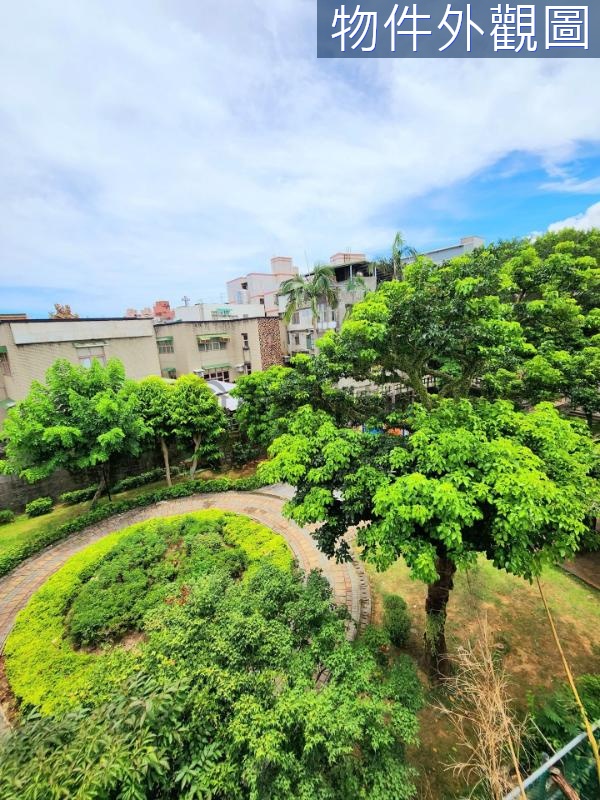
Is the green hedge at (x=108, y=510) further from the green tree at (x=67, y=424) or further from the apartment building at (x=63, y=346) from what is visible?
the apartment building at (x=63, y=346)

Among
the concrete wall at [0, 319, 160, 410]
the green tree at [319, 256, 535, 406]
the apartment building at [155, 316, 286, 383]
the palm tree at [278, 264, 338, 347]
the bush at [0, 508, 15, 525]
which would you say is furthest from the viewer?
the apartment building at [155, 316, 286, 383]

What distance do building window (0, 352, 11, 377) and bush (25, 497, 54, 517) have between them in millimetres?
8448

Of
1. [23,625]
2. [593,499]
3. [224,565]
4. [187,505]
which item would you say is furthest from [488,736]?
[187,505]

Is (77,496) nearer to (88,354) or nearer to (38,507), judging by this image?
(38,507)

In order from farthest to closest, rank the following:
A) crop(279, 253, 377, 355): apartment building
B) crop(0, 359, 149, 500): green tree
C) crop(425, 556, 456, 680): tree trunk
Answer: crop(279, 253, 377, 355): apartment building → crop(0, 359, 149, 500): green tree → crop(425, 556, 456, 680): tree trunk

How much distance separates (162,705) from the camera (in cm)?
Answer: 373

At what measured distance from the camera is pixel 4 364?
19562mm

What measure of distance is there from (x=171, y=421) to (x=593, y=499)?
14.8 metres

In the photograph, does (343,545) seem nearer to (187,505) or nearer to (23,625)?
(23,625)

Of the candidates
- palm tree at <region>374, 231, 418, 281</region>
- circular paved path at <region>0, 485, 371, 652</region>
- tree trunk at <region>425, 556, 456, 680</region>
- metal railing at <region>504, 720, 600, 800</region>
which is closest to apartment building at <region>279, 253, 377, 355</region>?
palm tree at <region>374, 231, 418, 281</region>

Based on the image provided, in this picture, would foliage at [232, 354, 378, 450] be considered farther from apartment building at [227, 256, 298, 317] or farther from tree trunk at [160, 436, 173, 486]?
apartment building at [227, 256, 298, 317]

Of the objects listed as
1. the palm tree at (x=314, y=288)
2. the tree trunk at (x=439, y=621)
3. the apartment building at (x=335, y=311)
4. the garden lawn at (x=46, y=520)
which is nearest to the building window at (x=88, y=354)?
the garden lawn at (x=46, y=520)

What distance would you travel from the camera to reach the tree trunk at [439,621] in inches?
262

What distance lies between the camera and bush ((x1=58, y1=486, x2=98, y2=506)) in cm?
1602
